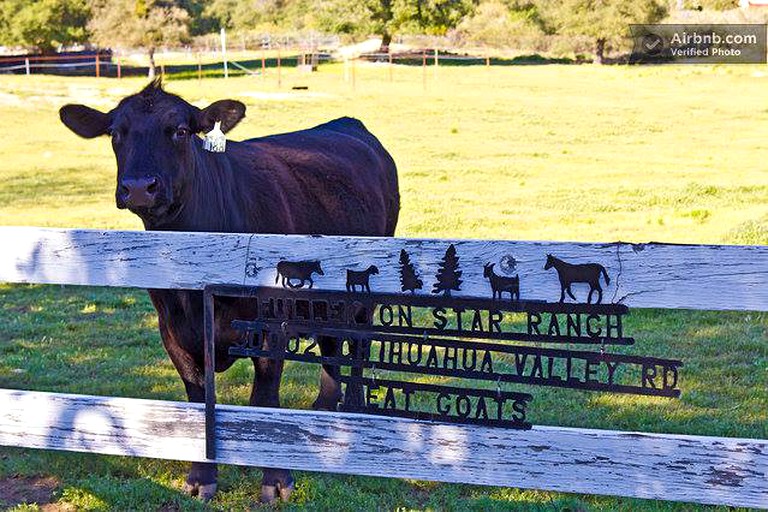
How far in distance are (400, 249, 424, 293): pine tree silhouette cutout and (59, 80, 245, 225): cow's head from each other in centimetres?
143

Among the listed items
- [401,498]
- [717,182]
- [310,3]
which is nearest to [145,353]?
[401,498]

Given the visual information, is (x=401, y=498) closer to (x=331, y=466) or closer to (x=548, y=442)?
(x=331, y=466)

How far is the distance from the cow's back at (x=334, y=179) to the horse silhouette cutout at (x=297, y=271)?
215cm

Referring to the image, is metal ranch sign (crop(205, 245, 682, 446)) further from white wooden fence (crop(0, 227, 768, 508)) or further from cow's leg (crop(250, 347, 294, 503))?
cow's leg (crop(250, 347, 294, 503))

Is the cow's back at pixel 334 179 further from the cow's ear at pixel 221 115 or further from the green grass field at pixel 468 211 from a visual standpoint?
the green grass field at pixel 468 211

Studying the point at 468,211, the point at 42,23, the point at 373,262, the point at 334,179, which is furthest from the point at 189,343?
the point at 42,23

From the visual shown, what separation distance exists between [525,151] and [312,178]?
707 inches

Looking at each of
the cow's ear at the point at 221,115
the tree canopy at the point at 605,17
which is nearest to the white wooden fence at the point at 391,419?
the cow's ear at the point at 221,115

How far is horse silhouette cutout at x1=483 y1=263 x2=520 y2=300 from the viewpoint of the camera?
3746 millimetres

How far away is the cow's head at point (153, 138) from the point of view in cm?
471

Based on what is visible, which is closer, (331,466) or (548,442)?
(548,442)

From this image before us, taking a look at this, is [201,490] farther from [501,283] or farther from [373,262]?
[501,283]

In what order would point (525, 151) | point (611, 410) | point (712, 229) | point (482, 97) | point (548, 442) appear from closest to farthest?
point (548, 442), point (611, 410), point (712, 229), point (525, 151), point (482, 97)

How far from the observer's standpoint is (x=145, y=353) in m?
8.14
